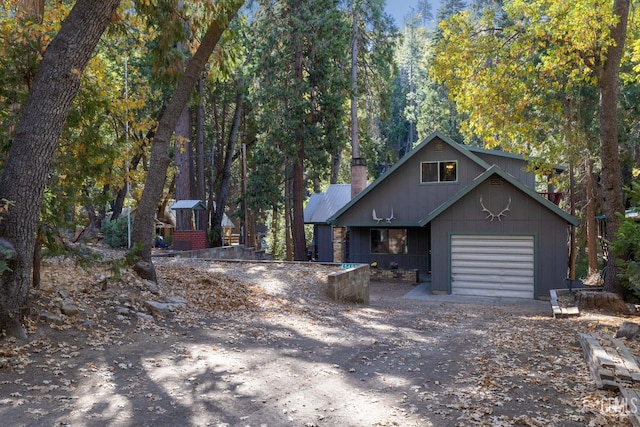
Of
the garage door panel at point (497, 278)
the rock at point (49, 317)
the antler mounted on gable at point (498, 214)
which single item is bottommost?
the garage door panel at point (497, 278)

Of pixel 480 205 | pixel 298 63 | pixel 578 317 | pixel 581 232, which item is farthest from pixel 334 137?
pixel 578 317

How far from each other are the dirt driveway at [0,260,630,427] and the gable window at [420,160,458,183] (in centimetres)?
1097

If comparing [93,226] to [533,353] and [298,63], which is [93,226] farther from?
[533,353]

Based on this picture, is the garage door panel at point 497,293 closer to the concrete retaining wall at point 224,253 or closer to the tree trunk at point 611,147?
the tree trunk at point 611,147

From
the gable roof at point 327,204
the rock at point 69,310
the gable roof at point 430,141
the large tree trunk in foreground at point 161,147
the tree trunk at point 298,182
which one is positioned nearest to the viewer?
the rock at point 69,310

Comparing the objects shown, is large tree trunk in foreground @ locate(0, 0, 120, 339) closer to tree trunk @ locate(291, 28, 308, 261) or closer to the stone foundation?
the stone foundation

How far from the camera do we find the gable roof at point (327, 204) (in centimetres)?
2745

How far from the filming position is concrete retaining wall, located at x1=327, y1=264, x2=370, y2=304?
1284 cm

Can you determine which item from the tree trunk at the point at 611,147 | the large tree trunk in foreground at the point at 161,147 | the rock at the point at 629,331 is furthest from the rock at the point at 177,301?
the tree trunk at the point at 611,147

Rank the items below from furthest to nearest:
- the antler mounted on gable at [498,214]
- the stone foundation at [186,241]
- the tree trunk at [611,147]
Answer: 1. the stone foundation at [186,241]
2. the antler mounted on gable at [498,214]
3. the tree trunk at [611,147]

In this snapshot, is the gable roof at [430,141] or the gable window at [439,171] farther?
the gable window at [439,171]

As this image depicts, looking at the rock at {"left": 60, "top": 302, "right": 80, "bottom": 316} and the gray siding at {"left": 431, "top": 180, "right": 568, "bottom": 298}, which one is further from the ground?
the gray siding at {"left": 431, "top": 180, "right": 568, "bottom": 298}

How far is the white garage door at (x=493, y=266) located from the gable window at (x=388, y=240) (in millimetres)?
4126

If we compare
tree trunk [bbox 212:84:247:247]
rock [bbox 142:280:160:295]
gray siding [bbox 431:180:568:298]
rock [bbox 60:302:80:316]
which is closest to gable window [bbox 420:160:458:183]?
gray siding [bbox 431:180:568:298]
